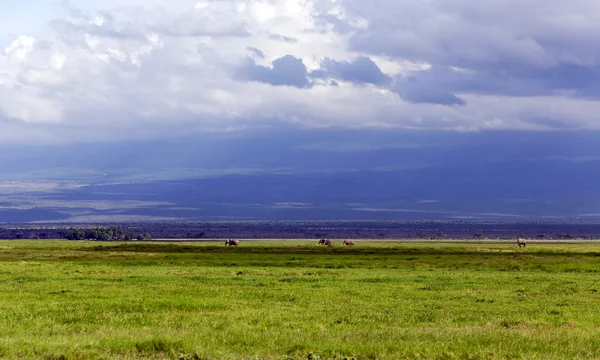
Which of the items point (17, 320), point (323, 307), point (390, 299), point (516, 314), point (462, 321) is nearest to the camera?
point (17, 320)

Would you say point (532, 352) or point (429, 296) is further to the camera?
point (429, 296)

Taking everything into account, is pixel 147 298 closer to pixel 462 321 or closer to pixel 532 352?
pixel 462 321

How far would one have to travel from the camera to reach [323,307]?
28016mm

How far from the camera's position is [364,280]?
42.1 m

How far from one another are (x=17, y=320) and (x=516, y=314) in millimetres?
15460

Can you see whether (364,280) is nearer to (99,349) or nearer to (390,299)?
(390,299)

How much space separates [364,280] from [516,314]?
16217mm

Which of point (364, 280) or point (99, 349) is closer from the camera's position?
point (99, 349)

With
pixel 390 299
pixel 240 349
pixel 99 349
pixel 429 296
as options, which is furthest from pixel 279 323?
pixel 429 296

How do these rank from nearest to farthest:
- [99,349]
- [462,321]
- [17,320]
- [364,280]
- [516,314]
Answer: [99,349]
[17,320]
[462,321]
[516,314]
[364,280]

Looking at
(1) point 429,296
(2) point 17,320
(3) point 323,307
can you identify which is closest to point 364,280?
(1) point 429,296

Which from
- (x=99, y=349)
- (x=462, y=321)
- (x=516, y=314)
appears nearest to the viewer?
(x=99, y=349)

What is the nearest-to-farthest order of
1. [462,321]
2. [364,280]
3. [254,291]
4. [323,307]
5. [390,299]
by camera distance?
[462,321] < [323,307] < [390,299] < [254,291] < [364,280]

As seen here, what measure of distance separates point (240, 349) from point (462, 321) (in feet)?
28.6
